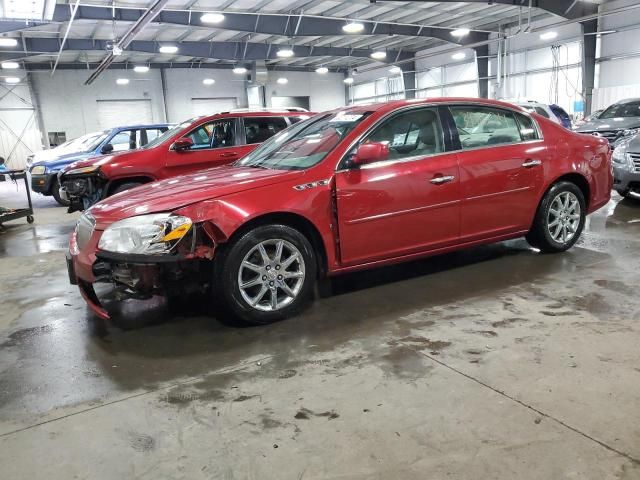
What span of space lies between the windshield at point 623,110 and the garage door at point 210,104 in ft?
62.1

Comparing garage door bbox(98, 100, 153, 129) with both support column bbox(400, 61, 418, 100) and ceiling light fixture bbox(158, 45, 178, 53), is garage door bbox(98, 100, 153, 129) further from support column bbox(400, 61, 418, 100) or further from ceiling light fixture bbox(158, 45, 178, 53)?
support column bbox(400, 61, 418, 100)

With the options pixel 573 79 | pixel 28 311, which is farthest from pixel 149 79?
pixel 28 311

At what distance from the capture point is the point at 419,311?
3596 mm

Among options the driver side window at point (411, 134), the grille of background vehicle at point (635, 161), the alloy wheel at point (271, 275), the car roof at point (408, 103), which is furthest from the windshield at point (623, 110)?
the alloy wheel at point (271, 275)

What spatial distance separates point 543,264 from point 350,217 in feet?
6.74

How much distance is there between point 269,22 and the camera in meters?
15.4

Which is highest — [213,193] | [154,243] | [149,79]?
[149,79]

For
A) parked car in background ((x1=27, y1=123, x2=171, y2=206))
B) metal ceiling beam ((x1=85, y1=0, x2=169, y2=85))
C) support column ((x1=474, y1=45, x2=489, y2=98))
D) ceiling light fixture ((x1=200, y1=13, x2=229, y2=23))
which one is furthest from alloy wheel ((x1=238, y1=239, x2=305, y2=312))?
support column ((x1=474, y1=45, x2=489, y2=98))

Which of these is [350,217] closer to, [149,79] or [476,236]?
[476,236]

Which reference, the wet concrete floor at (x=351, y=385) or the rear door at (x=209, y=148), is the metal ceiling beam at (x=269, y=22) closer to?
the rear door at (x=209, y=148)

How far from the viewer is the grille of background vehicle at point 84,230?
3.42 m

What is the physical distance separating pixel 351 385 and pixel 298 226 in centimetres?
129

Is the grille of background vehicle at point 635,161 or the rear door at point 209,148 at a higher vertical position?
the rear door at point 209,148

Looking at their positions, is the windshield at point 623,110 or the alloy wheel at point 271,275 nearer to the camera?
the alloy wheel at point 271,275
